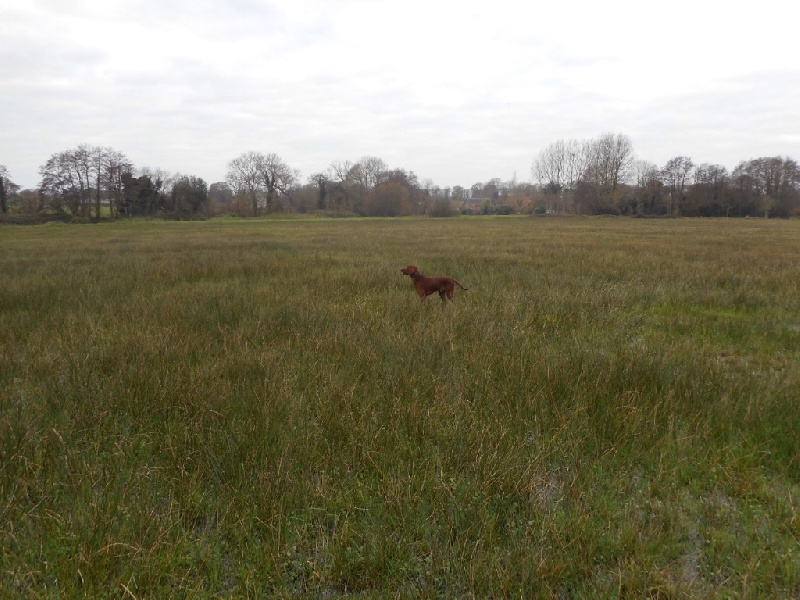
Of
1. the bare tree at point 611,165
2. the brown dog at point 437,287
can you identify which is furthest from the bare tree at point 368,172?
the brown dog at point 437,287

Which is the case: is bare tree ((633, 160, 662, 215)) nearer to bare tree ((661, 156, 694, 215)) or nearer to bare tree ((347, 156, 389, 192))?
bare tree ((661, 156, 694, 215))

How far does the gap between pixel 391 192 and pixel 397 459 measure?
Result: 8050 cm

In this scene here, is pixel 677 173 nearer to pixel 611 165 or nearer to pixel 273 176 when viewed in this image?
pixel 611 165

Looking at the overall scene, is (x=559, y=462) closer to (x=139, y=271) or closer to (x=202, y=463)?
(x=202, y=463)

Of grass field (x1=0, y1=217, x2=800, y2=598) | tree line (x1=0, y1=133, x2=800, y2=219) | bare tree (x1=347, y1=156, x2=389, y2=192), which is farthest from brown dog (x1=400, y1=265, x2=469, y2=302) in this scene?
bare tree (x1=347, y1=156, x2=389, y2=192)

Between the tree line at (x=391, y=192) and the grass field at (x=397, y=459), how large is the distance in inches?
2382

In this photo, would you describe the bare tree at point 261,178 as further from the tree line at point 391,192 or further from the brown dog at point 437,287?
the brown dog at point 437,287

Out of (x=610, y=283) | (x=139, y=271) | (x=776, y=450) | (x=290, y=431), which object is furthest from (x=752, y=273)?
(x=139, y=271)

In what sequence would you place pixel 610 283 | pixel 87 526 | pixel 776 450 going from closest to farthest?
pixel 87 526, pixel 776 450, pixel 610 283

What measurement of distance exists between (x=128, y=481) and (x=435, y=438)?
1897 millimetres

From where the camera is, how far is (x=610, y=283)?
9.98 m

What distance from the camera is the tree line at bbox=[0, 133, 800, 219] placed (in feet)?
188

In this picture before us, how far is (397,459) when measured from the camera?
113 inches

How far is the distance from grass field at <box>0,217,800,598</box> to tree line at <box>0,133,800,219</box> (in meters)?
60.5
